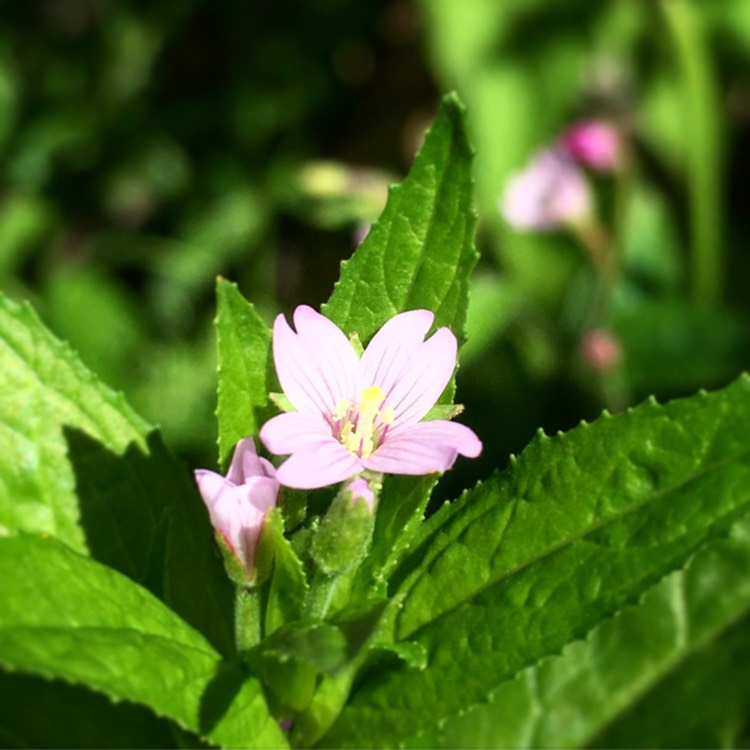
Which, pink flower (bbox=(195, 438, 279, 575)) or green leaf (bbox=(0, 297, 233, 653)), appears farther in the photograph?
green leaf (bbox=(0, 297, 233, 653))

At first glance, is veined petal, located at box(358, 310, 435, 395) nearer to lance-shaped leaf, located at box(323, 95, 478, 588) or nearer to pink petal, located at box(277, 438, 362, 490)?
lance-shaped leaf, located at box(323, 95, 478, 588)

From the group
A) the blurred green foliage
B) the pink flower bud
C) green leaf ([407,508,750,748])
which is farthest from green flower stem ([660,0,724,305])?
green leaf ([407,508,750,748])

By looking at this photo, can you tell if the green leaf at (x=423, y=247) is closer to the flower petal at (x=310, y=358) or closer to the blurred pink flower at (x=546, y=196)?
the flower petal at (x=310, y=358)

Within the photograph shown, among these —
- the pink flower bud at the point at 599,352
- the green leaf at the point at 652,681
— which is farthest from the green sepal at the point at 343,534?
the pink flower bud at the point at 599,352

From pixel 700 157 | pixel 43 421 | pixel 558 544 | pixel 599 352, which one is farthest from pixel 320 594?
pixel 700 157

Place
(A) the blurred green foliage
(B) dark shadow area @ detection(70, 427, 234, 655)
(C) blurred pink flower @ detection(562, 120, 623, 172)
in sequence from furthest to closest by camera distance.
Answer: (C) blurred pink flower @ detection(562, 120, 623, 172)
(A) the blurred green foliage
(B) dark shadow area @ detection(70, 427, 234, 655)

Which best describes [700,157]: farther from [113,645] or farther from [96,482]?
[113,645]

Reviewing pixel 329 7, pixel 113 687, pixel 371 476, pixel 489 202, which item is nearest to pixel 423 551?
pixel 371 476
